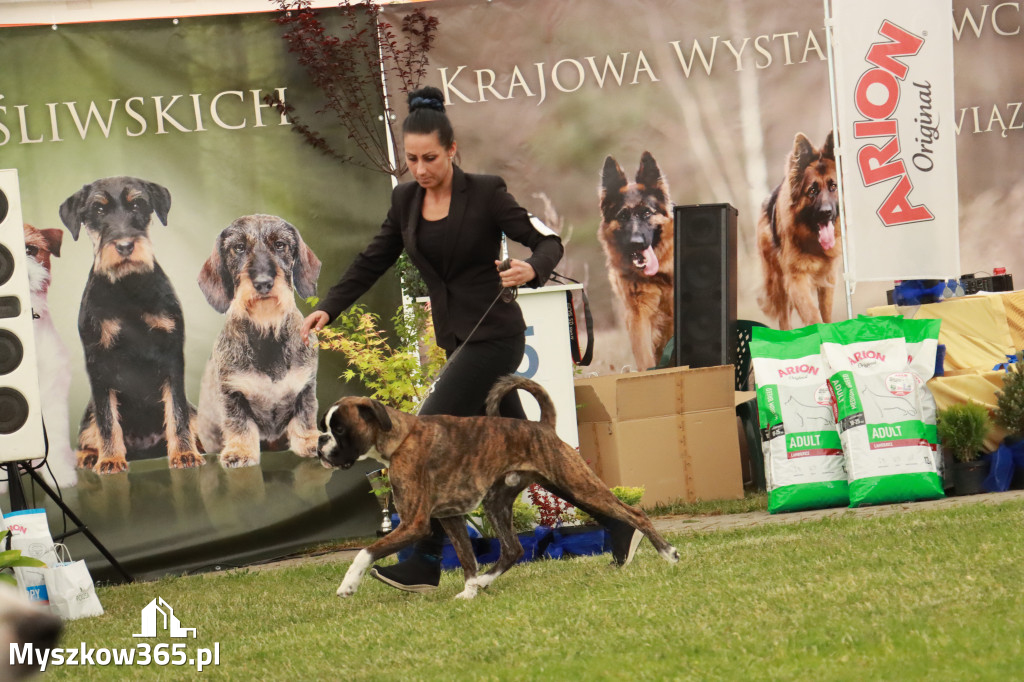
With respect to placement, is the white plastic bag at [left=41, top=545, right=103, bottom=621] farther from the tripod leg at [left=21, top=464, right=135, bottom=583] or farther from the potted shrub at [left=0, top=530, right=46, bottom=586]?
the tripod leg at [left=21, top=464, right=135, bottom=583]

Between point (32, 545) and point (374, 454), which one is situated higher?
point (374, 454)

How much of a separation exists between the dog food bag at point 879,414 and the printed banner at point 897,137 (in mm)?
657

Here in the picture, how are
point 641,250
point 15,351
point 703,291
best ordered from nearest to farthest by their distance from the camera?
point 15,351, point 703,291, point 641,250

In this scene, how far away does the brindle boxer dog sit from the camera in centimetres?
374

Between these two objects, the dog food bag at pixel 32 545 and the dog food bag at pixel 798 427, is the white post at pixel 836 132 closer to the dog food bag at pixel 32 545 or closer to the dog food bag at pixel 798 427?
the dog food bag at pixel 798 427

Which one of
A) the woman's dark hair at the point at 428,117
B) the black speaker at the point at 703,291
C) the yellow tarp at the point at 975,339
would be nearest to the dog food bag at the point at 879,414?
the yellow tarp at the point at 975,339

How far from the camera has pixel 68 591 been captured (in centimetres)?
502

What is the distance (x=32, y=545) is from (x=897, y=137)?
206 inches

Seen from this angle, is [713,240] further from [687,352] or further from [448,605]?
[448,605]

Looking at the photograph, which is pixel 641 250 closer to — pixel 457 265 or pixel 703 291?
pixel 703 291

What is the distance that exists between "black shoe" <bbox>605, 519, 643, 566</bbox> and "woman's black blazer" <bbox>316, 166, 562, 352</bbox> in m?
0.79

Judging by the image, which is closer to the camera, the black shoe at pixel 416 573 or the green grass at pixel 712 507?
the black shoe at pixel 416 573

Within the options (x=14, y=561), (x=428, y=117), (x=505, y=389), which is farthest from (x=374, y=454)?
(x=14, y=561)

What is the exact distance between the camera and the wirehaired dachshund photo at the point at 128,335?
6.88 metres
